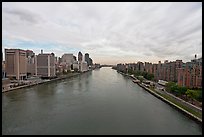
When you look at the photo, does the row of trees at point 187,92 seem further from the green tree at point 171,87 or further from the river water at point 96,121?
the river water at point 96,121

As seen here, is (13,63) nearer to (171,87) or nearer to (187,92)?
(171,87)

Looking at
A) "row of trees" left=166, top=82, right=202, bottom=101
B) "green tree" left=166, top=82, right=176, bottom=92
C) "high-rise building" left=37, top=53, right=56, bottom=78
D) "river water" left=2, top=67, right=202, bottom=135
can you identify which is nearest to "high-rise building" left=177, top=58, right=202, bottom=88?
"green tree" left=166, top=82, right=176, bottom=92

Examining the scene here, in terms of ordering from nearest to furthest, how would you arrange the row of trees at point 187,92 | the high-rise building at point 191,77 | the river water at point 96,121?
the river water at point 96,121 → the row of trees at point 187,92 → the high-rise building at point 191,77

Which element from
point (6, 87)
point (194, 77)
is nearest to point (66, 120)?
point (194, 77)

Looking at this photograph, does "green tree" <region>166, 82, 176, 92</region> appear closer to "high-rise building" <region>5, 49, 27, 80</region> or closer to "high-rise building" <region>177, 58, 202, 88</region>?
"high-rise building" <region>177, 58, 202, 88</region>

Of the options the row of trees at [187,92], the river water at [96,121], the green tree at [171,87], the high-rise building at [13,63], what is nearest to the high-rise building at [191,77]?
the green tree at [171,87]

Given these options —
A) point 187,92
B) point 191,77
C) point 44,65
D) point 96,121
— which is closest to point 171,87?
point 191,77

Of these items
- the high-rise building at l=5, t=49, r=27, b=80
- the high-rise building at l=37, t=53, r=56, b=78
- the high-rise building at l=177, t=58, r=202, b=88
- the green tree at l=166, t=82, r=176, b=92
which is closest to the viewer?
the green tree at l=166, t=82, r=176, b=92

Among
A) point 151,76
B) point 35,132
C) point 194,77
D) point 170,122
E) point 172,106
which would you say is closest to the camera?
point 35,132

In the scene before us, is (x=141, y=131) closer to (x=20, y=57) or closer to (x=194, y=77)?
(x=194, y=77)

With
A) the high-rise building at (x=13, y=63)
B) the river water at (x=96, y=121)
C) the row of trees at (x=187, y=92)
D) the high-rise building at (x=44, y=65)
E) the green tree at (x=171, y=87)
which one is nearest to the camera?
the river water at (x=96, y=121)

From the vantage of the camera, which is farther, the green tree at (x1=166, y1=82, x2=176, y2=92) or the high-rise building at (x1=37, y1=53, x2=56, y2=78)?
the high-rise building at (x1=37, y1=53, x2=56, y2=78)
